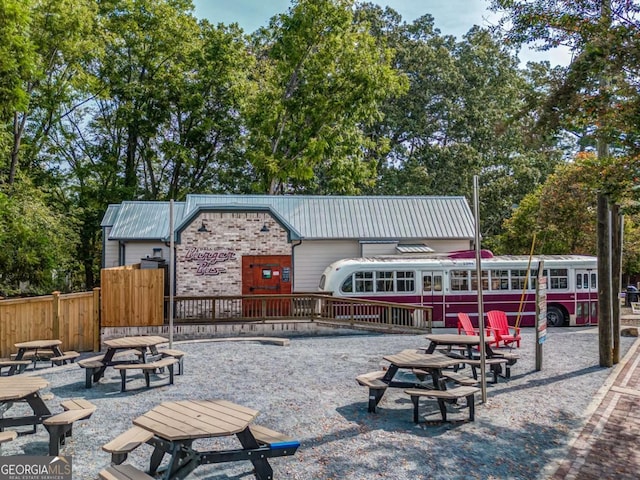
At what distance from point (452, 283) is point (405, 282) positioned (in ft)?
5.45

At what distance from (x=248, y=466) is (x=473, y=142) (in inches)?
1316

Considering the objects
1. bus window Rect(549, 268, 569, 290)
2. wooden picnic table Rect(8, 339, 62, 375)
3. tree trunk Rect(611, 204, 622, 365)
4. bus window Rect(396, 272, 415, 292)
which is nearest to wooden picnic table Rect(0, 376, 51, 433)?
wooden picnic table Rect(8, 339, 62, 375)

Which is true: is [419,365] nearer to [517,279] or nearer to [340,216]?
[517,279]

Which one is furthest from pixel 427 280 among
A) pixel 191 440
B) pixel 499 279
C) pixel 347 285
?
pixel 191 440

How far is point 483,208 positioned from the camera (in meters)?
35.5

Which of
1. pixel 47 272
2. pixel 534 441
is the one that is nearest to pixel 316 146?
pixel 47 272

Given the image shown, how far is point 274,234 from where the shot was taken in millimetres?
18766

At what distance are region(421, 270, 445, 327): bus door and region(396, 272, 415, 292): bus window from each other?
42 cm

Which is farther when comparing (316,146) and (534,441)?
(316,146)

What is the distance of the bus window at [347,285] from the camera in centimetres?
1809

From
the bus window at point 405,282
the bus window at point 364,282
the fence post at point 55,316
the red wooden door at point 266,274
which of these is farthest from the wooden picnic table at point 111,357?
the bus window at point 405,282

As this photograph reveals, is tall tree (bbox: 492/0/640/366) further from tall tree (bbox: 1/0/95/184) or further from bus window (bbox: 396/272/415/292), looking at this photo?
tall tree (bbox: 1/0/95/184)

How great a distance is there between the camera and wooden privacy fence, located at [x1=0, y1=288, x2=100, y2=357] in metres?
12.9

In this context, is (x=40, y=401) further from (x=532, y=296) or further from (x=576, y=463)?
(x=532, y=296)
